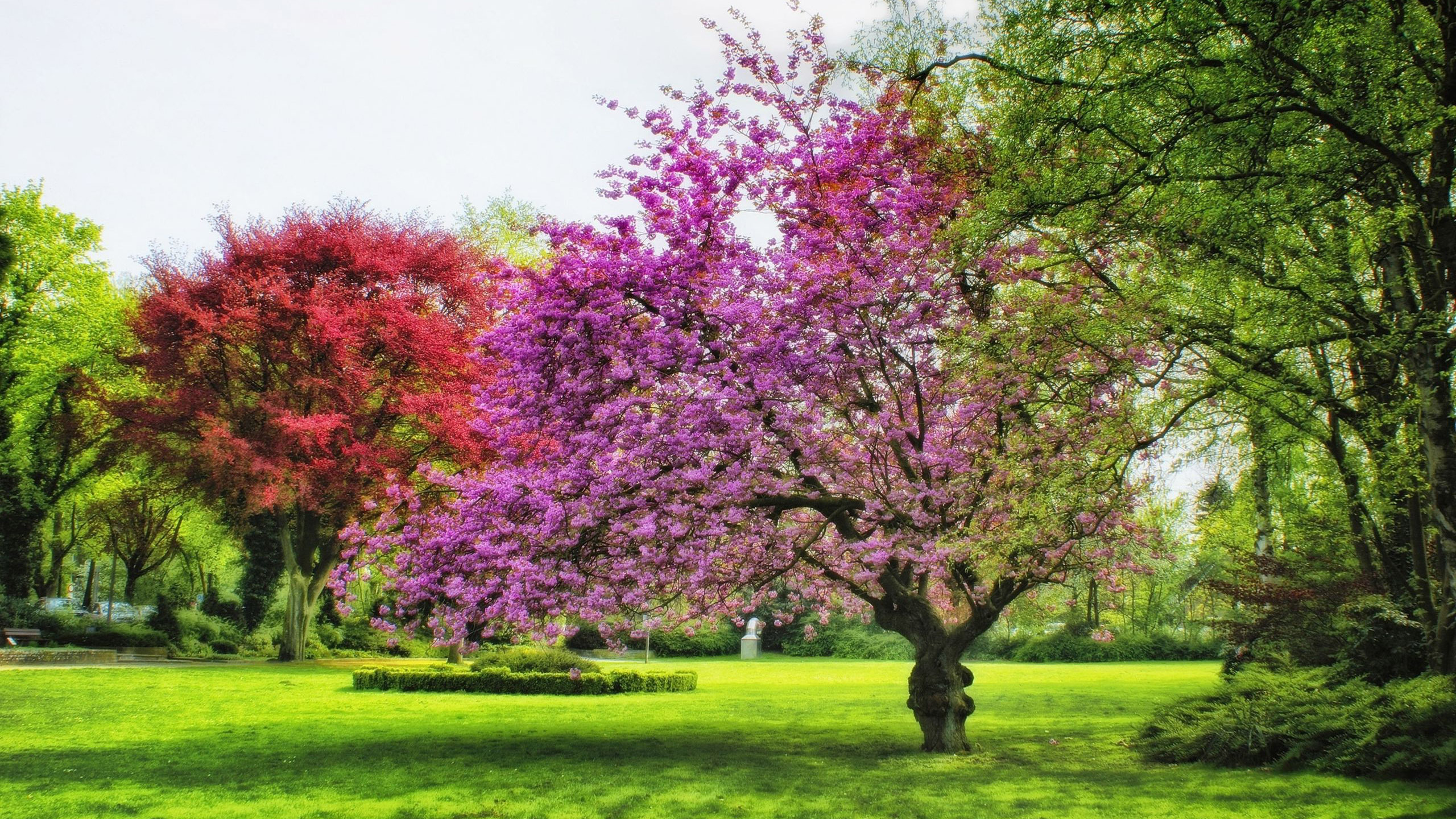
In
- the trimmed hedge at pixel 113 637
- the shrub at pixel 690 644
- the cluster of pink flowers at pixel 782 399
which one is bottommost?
the shrub at pixel 690 644

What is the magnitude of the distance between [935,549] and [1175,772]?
4.05m

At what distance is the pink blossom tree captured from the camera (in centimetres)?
1007

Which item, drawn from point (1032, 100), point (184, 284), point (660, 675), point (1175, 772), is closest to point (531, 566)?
point (1032, 100)

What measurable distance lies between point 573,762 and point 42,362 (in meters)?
26.0

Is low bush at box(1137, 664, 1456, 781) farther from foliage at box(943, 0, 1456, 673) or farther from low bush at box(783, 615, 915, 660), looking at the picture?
low bush at box(783, 615, 915, 660)

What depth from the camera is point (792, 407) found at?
34.8 ft

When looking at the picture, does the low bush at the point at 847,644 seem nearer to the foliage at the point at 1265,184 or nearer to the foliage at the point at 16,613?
the foliage at the point at 16,613

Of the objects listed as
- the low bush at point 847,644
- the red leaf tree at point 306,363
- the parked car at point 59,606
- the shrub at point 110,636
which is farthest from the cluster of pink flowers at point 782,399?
the low bush at point 847,644

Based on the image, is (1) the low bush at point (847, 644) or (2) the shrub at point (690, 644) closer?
(2) the shrub at point (690, 644)

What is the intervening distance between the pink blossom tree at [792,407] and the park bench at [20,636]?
20.4m

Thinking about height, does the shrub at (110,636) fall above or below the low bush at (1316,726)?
below

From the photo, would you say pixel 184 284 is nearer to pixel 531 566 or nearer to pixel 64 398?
pixel 64 398

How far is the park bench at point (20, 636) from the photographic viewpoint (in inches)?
959

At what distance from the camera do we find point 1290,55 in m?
7.54
